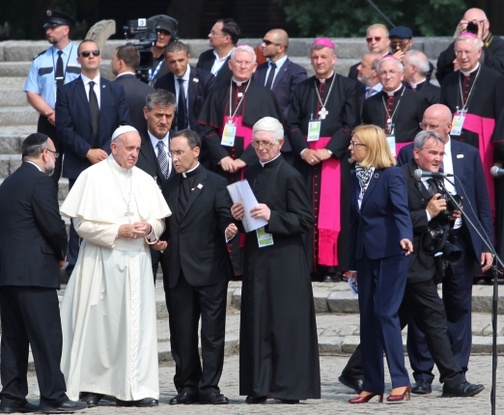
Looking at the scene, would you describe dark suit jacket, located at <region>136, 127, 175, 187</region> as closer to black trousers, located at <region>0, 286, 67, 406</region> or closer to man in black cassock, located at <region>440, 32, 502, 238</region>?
black trousers, located at <region>0, 286, 67, 406</region>

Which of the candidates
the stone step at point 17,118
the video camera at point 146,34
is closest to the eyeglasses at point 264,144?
the video camera at point 146,34

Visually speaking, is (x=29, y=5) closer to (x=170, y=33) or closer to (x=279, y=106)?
(x=170, y=33)

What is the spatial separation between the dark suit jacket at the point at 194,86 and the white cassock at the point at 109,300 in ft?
12.0

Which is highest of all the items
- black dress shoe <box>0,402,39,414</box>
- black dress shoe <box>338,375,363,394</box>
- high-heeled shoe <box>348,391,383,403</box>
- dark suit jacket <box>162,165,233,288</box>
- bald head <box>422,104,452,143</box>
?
bald head <box>422,104,452,143</box>

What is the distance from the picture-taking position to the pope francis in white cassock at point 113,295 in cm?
1191

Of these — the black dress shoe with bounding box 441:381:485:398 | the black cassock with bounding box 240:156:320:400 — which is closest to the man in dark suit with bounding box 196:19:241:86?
the black cassock with bounding box 240:156:320:400

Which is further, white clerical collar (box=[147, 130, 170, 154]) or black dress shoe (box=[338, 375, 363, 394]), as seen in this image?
white clerical collar (box=[147, 130, 170, 154])

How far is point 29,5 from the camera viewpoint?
79.7ft

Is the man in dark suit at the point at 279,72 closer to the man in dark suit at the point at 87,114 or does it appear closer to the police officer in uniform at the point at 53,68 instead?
the man in dark suit at the point at 87,114

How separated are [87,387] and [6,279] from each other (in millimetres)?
1016

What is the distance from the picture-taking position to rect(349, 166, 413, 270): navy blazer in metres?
11.6

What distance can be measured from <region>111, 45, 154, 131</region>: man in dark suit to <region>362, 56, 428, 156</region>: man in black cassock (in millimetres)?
2005

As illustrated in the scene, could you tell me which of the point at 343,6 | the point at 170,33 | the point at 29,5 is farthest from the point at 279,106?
the point at 29,5

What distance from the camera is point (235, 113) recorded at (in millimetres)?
15352
